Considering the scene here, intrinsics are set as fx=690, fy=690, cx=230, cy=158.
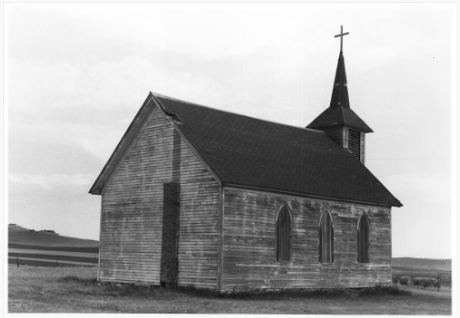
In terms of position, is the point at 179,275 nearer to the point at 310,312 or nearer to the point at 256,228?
the point at 256,228

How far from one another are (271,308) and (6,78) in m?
14.2

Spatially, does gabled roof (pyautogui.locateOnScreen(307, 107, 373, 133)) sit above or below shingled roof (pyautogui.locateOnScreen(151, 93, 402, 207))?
above

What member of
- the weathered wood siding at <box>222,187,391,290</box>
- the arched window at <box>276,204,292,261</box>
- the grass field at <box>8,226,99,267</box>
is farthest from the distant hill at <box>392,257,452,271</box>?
the grass field at <box>8,226,99,267</box>

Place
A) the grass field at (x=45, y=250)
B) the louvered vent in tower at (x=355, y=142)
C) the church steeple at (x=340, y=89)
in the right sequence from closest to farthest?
1. the louvered vent in tower at (x=355, y=142)
2. the church steeple at (x=340, y=89)
3. the grass field at (x=45, y=250)

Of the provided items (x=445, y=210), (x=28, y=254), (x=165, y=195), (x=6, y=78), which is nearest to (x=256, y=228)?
(x=165, y=195)

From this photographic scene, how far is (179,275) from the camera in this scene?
29.4 m

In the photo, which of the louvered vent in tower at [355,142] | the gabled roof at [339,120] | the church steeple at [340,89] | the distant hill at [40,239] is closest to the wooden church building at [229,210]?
the louvered vent in tower at [355,142]

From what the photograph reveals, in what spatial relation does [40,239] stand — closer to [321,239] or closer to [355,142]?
[355,142]

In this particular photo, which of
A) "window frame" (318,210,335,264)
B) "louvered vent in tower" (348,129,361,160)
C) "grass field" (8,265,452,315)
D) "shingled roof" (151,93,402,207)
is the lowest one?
"grass field" (8,265,452,315)

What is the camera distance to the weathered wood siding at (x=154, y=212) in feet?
94.1

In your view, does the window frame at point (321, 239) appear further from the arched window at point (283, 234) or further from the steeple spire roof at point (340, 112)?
the steeple spire roof at point (340, 112)

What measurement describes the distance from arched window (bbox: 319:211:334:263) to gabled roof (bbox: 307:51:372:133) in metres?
9.35

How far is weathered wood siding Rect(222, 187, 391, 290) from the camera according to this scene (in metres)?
28.5

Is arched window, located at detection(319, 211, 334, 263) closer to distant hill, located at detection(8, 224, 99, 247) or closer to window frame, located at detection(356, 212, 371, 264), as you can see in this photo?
window frame, located at detection(356, 212, 371, 264)
